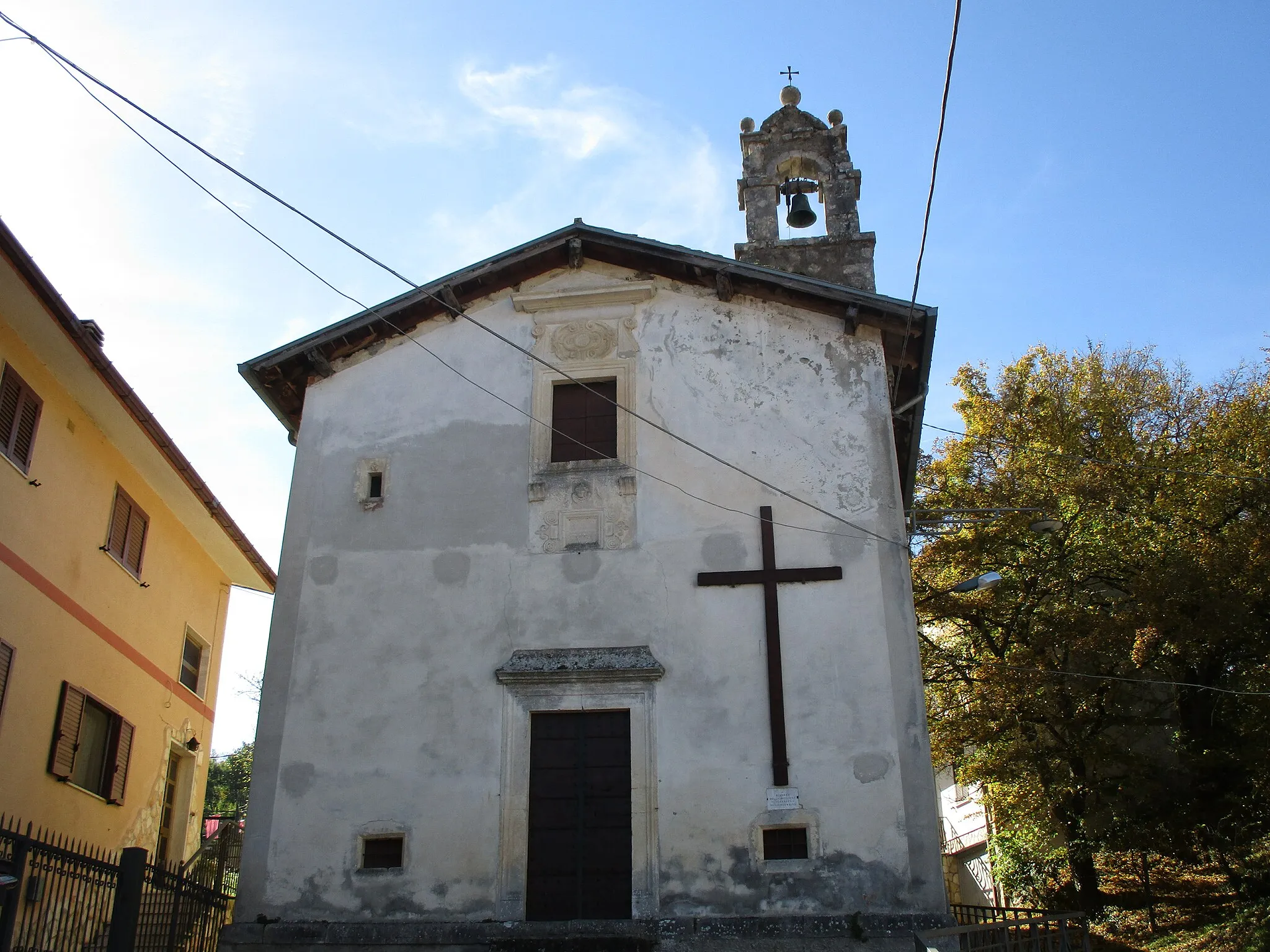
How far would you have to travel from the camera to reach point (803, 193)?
67.0 ft

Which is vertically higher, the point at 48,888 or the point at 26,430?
the point at 26,430

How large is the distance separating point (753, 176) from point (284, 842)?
45.0 ft

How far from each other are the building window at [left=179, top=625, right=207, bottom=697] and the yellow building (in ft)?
0.12

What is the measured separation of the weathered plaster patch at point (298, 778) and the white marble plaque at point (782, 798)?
5.04m

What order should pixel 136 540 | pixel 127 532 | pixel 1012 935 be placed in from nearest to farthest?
1. pixel 1012 935
2. pixel 127 532
3. pixel 136 540

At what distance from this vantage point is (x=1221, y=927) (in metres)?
18.3

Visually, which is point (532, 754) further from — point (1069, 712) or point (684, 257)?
point (1069, 712)

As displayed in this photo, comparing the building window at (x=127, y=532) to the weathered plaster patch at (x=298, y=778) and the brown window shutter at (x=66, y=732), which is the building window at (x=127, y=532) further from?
the weathered plaster patch at (x=298, y=778)

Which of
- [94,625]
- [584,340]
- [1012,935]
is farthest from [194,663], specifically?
[1012,935]

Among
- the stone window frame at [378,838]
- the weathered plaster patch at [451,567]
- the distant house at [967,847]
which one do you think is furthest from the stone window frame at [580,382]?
the distant house at [967,847]

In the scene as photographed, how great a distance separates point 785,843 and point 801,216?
1169 centimetres

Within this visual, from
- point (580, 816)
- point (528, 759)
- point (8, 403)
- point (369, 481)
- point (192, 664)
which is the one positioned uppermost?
point (8, 403)

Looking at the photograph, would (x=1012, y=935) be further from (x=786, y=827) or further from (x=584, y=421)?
(x=584, y=421)

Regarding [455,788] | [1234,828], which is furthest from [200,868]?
[1234,828]
